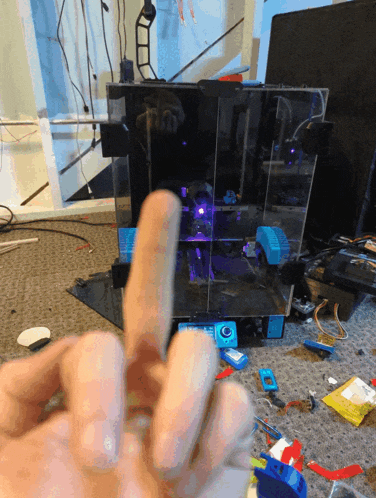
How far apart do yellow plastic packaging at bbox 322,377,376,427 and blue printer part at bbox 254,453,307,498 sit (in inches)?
9.4

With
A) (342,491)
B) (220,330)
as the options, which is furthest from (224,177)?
(342,491)

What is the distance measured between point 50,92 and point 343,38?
56.1 inches

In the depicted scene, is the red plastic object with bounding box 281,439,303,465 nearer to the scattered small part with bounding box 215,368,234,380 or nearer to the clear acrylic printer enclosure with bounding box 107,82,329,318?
the scattered small part with bounding box 215,368,234,380

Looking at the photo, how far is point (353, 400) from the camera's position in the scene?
70 cm

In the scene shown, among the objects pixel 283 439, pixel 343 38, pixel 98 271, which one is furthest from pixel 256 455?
pixel 343 38

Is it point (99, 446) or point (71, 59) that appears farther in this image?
A: point (71, 59)

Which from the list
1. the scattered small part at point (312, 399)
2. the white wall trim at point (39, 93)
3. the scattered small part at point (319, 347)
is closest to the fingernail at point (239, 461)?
the scattered small part at point (312, 399)

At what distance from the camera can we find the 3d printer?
723mm

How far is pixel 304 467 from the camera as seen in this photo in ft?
1.89

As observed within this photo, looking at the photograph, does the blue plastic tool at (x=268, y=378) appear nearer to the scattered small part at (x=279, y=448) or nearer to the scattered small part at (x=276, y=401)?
the scattered small part at (x=276, y=401)

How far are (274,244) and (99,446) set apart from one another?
71 cm

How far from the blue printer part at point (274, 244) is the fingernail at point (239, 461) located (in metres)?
0.61

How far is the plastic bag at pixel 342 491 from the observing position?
1.75 feet

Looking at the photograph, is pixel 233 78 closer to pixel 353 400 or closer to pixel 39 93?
pixel 353 400
